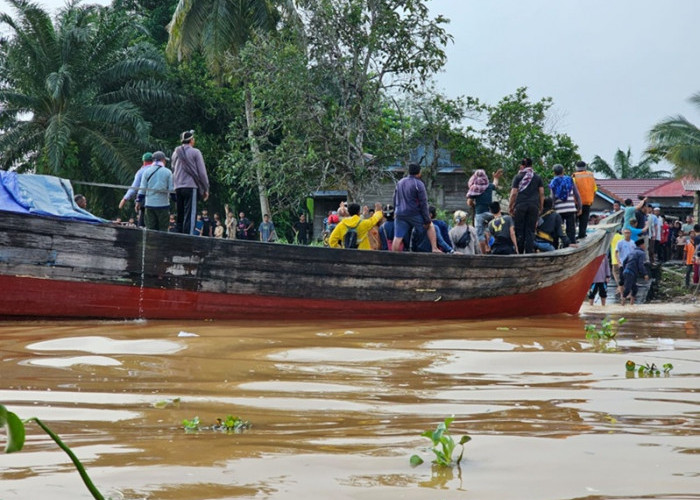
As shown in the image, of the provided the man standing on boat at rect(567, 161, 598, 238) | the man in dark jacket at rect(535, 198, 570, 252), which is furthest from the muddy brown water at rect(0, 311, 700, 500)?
the man standing on boat at rect(567, 161, 598, 238)

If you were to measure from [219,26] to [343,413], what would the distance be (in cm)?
2447

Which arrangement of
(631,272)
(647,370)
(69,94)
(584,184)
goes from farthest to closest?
(69,94)
(631,272)
(584,184)
(647,370)

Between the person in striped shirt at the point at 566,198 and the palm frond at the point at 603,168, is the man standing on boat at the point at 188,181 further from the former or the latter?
the palm frond at the point at 603,168

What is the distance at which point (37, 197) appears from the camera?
864 cm

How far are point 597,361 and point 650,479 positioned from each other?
333cm

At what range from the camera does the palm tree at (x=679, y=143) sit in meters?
28.9

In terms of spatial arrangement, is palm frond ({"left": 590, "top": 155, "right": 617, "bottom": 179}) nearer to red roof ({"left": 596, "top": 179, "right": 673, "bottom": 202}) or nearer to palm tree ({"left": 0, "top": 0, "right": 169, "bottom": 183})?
red roof ({"left": 596, "top": 179, "right": 673, "bottom": 202})

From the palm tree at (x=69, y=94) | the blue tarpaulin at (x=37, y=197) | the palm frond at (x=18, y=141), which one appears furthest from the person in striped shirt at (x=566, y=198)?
the palm frond at (x=18, y=141)

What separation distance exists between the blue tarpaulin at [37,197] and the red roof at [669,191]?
37.8m

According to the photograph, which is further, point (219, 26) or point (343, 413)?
point (219, 26)

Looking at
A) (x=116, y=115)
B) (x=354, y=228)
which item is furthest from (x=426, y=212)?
(x=116, y=115)

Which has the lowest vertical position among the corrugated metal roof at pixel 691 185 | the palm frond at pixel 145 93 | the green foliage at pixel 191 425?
the green foliage at pixel 191 425

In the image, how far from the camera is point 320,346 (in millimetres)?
6680

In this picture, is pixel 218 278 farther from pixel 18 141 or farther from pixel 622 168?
pixel 622 168
